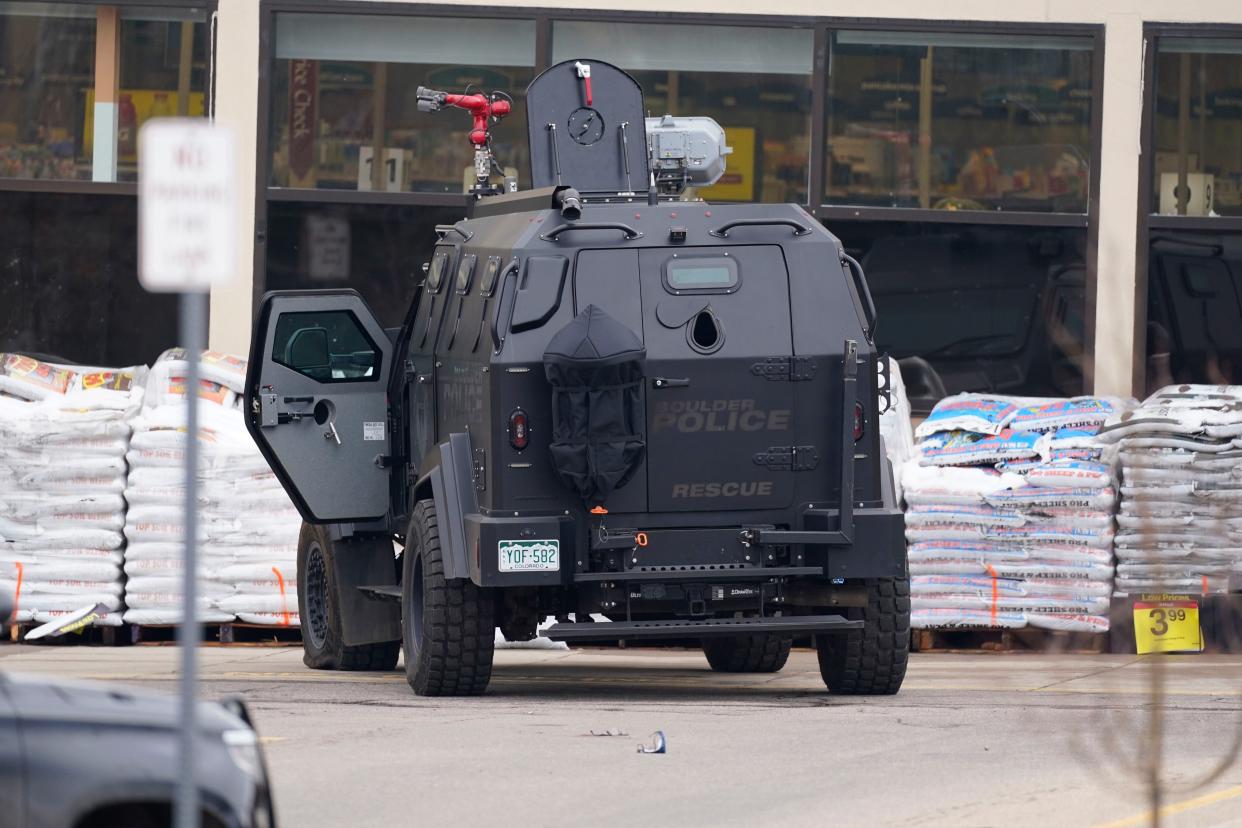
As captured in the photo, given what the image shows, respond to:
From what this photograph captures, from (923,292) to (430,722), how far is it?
32.2ft

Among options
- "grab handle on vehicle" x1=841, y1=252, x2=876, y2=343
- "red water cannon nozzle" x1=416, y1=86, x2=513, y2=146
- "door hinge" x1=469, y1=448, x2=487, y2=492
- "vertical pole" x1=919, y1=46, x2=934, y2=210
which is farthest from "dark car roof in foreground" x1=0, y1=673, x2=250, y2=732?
"vertical pole" x1=919, y1=46, x2=934, y2=210

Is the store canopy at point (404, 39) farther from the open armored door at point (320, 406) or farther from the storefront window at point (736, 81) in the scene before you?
the open armored door at point (320, 406)

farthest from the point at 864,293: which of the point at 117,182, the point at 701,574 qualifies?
the point at 117,182

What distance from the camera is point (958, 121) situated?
20.2 metres

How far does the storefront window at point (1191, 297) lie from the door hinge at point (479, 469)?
954 cm

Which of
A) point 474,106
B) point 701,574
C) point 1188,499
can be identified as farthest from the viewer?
point 1188,499

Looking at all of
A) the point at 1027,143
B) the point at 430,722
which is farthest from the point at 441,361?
the point at 1027,143

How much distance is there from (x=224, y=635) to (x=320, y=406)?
9.57ft

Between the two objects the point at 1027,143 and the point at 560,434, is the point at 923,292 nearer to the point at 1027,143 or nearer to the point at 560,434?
the point at 1027,143

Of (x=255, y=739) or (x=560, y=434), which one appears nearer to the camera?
(x=255, y=739)

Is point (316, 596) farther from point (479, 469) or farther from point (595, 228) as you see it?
point (595, 228)

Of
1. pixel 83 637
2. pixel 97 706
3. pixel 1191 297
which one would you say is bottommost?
pixel 83 637

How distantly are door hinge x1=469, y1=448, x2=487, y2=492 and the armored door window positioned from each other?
1901 mm

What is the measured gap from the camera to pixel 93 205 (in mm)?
20156
